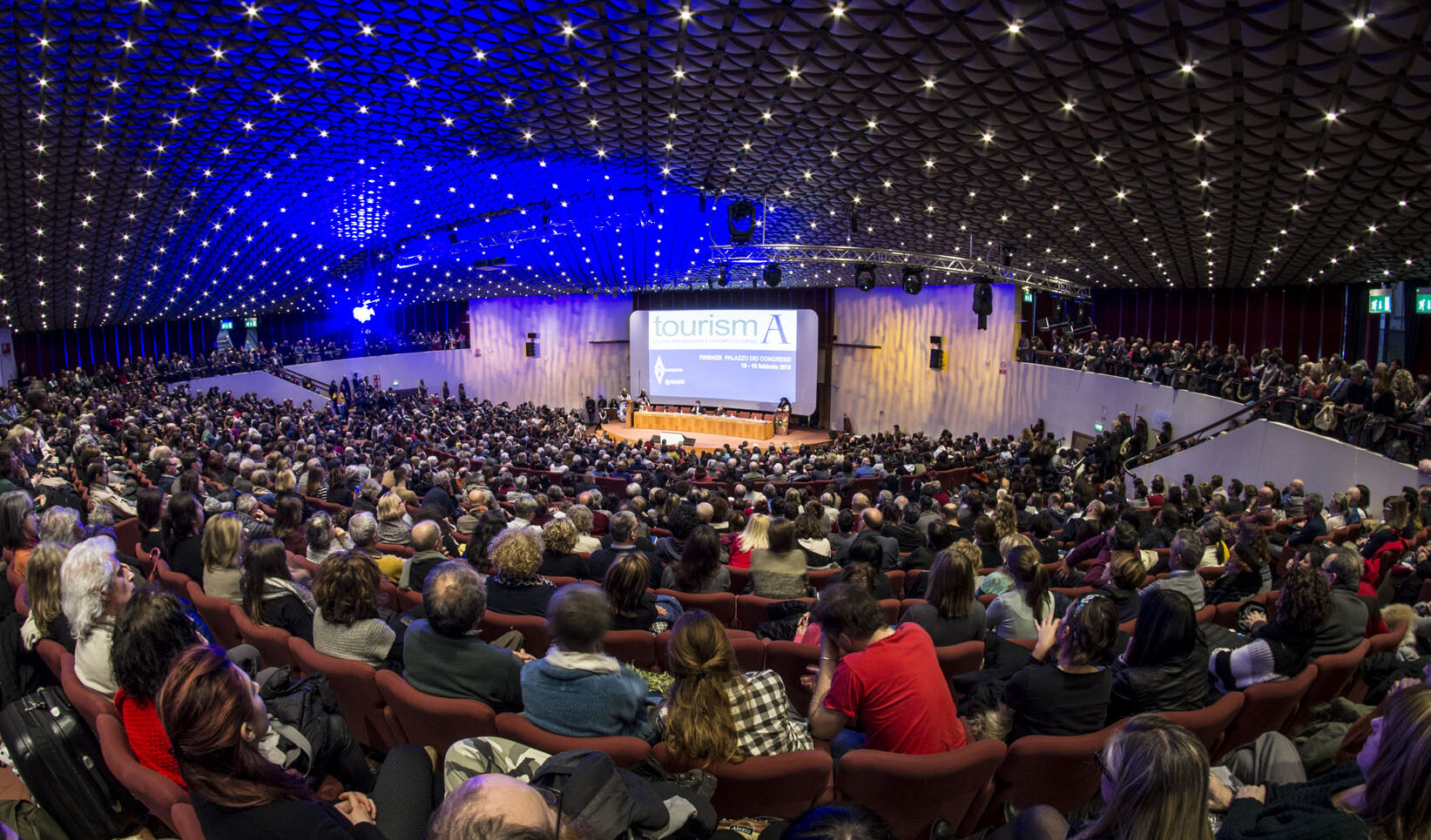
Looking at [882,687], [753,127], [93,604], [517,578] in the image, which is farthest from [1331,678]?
[753,127]

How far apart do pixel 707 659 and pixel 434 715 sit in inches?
43.0

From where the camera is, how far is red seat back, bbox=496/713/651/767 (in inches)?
102

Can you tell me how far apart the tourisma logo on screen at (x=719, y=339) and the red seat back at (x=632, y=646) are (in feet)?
82.9

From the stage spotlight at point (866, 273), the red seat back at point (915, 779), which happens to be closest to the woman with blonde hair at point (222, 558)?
the red seat back at point (915, 779)

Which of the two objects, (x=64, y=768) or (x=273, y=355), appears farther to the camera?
(x=273, y=355)

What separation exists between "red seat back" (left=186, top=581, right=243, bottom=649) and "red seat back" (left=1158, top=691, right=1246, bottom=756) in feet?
14.7

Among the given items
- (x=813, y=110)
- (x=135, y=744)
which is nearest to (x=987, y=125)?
(x=813, y=110)

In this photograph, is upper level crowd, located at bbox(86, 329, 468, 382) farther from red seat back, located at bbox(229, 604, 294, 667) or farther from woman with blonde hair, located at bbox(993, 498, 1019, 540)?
woman with blonde hair, located at bbox(993, 498, 1019, 540)

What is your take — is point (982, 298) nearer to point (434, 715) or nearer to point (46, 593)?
point (434, 715)

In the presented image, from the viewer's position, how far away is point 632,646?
158 inches

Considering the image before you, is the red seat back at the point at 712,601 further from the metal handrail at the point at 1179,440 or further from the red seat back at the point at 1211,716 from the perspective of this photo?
the metal handrail at the point at 1179,440

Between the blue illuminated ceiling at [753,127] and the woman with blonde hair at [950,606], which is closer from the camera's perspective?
the woman with blonde hair at [950,606]

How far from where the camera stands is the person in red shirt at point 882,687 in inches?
114

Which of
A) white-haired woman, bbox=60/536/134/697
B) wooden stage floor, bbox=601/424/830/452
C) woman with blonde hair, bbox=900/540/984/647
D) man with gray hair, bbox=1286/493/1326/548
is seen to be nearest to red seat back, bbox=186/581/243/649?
white-haired woman, bbox=60/536/134/697
